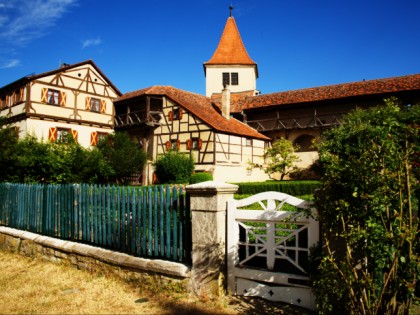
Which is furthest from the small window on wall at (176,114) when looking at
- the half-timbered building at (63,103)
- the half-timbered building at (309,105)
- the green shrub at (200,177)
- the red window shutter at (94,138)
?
the red window shutter at (94,138)

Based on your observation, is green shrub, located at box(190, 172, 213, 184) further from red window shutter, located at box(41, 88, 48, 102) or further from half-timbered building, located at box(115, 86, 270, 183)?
red window shutter, located at box(41, 88, 48, 102)

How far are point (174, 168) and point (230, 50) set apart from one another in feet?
63.5

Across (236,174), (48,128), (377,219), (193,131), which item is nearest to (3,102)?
(48,128)

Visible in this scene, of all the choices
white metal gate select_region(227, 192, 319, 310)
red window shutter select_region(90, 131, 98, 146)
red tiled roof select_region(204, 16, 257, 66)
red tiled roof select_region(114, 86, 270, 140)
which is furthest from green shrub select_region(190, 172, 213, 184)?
red tiled roof select_region(204, 16, 257, 66)

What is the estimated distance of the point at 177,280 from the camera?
4.34m

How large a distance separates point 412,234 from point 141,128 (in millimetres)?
Answer: 22958

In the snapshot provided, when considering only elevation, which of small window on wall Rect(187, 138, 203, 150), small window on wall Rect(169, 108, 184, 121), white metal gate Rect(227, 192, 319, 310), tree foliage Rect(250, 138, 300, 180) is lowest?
white metal gate Rect(227, 192, 319, 310)

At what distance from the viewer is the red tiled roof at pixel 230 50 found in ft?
107

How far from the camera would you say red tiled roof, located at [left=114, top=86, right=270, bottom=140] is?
21391mm

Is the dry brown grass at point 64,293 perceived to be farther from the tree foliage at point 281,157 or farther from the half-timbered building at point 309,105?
the tree foliage at point 281,157

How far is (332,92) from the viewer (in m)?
23.6

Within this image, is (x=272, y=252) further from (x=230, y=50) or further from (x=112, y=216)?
(x=230, y=50)

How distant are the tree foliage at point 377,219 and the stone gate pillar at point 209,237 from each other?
1.43 m

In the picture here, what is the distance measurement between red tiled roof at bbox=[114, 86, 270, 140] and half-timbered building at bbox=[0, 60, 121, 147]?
1742 mm
